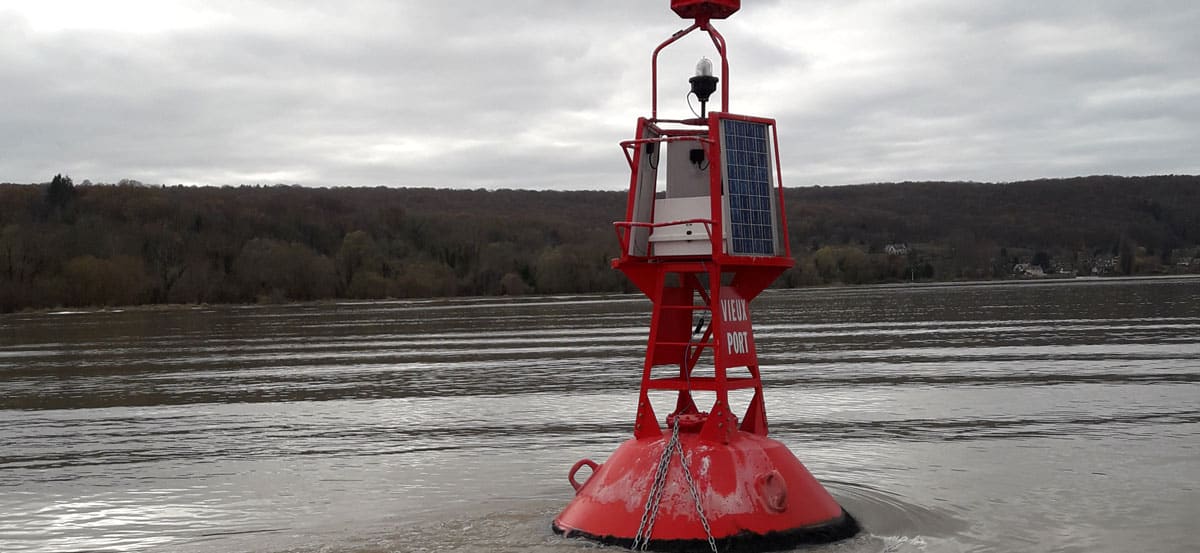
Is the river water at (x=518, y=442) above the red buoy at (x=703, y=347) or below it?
below

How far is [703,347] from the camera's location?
363 inches

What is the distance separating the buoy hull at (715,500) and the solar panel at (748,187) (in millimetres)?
1505

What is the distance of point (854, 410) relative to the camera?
17.8 meters

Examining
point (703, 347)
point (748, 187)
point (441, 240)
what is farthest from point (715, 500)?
point (441, 240)

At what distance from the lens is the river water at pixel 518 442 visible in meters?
10.2

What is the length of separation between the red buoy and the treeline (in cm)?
9238

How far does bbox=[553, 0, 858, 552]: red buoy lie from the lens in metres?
8.44

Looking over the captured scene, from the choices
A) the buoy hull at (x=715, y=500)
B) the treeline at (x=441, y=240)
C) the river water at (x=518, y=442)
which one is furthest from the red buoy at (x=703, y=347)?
the treeline at (x=441, y=240)

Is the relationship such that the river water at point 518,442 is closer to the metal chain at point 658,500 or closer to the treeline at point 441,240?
the metal chain at point 658,500

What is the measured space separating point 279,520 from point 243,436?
6007 mm

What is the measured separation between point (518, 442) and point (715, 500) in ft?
22.8

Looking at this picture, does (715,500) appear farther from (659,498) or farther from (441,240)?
(441,240)

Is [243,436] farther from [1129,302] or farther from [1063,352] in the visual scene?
[1129,302]

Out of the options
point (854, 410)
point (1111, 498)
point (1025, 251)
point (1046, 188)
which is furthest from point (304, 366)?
point (1046, 188)
